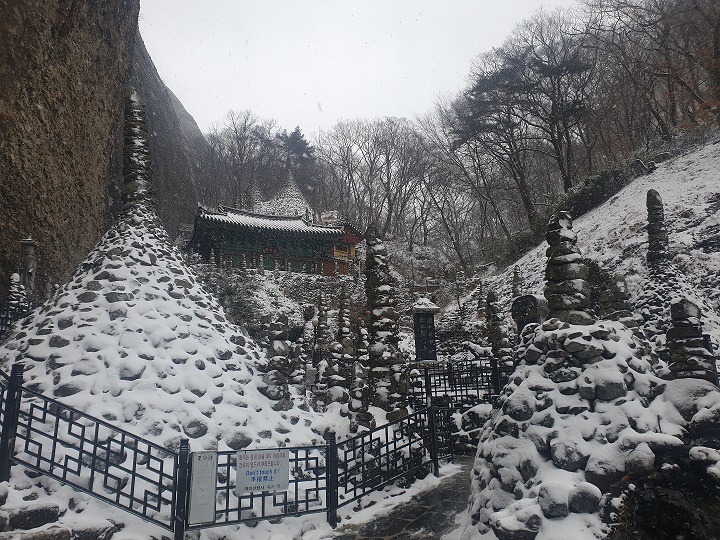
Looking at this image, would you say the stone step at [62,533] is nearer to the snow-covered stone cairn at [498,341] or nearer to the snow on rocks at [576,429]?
the snow on rocks at [576,429]

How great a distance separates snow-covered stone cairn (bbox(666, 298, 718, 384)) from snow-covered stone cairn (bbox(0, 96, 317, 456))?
5426 mm

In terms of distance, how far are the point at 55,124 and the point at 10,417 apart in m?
9.69

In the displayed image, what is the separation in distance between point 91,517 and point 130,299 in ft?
11.2

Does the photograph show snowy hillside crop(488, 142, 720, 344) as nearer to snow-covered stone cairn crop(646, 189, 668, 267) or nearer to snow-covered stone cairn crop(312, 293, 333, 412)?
snow-covered stone cairn crop(646, 189, 668, 267)

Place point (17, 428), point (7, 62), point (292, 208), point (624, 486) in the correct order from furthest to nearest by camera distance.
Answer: point (292, 208) < point (7, 62) < point (17, 428) < point (624, 486)

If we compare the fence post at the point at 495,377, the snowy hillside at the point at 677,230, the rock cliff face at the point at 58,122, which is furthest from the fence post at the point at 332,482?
the snowy hillside at the point at 677,230

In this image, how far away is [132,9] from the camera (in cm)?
1653

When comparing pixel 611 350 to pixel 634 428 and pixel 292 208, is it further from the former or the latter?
pixel 292 208

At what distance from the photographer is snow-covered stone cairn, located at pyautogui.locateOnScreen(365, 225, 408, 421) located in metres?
8.55

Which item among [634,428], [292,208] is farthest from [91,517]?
[292,208]

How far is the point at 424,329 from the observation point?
15.9 m

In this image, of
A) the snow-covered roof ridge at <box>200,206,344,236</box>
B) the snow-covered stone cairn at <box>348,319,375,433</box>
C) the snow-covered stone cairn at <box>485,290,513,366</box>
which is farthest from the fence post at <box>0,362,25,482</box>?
the snow-covered roof ridge at <box>200,206,344,236</box>

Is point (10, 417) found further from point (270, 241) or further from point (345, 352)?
point (270, 241)

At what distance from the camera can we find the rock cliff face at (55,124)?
32.1ft
